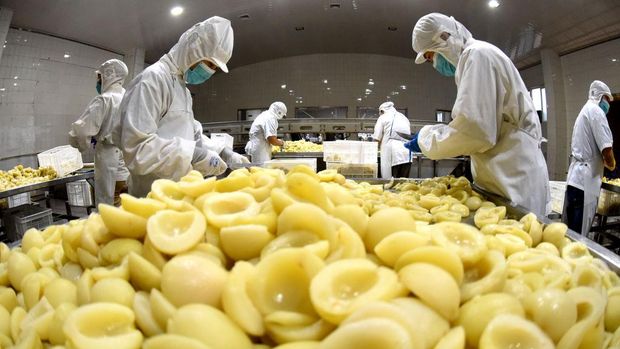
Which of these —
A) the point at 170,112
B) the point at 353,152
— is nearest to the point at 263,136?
the point at 353,152

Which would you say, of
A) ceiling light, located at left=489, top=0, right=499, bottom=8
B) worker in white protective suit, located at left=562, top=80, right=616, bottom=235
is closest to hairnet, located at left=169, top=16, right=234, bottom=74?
worker in white protective suit, located at left=562, top=80, right=616, bottom=235

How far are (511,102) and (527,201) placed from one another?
495mm

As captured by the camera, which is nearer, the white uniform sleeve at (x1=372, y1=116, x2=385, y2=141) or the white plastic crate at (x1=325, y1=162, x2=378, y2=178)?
the white plastic crate at (x1=325, y1=162, x2=378, y2=178)

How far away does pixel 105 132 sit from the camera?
345cm

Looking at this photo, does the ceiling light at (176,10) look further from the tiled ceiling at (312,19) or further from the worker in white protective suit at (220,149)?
the worker in white protective suit at (220,149)

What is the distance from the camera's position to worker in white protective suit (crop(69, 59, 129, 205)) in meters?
3.34

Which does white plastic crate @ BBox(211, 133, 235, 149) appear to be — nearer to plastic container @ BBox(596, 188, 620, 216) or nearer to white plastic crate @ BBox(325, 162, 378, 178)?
white plastic crate @ BBox(325, 162, 378, 178)

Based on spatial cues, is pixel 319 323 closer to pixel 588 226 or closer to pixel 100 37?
pixel 588 226

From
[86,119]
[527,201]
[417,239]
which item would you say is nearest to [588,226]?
[527,201]

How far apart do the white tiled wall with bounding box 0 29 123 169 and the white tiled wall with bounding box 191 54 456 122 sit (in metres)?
3.56

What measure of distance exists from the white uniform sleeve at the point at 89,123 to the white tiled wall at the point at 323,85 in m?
5.65

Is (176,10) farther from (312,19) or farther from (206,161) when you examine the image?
(206,161)

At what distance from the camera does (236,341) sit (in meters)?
0.45

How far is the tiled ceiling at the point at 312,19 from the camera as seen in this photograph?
4.43 m
